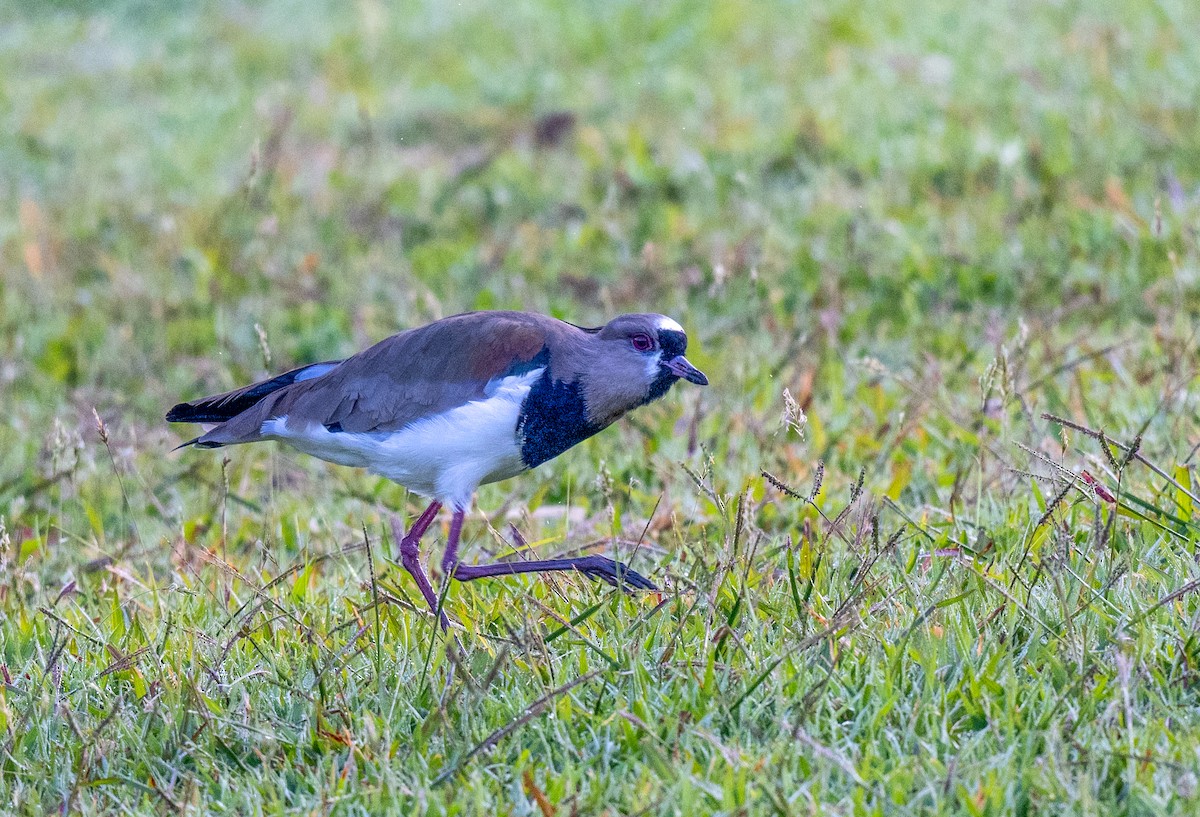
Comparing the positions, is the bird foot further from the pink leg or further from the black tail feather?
the black tail feather

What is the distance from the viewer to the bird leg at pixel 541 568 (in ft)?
12.5

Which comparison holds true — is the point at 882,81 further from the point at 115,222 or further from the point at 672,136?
the point at 115,222

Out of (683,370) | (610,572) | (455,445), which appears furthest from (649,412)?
(610,572)

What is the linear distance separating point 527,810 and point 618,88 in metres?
6.88

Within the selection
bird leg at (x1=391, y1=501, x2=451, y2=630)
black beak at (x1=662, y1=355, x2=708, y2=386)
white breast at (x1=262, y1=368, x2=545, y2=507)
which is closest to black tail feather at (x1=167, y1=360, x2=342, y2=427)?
white breast at (x1=262, y1=368, x2=545, y2=507)

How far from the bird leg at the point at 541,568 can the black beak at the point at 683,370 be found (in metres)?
0.56

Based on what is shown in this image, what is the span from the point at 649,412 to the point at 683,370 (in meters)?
1.28

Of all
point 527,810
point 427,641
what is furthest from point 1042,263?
point 527,810

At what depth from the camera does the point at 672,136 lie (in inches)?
326

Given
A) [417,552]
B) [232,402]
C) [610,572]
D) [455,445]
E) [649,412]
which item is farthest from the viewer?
[649,412]

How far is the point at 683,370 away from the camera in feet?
13.9

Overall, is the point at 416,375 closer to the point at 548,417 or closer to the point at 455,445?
the point at 455,445

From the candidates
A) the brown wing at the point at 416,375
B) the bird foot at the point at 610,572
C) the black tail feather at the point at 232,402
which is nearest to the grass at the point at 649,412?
the bird foot at the point at 610,572

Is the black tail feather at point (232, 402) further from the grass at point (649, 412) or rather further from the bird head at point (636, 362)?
the bird head at point (636, 362)
